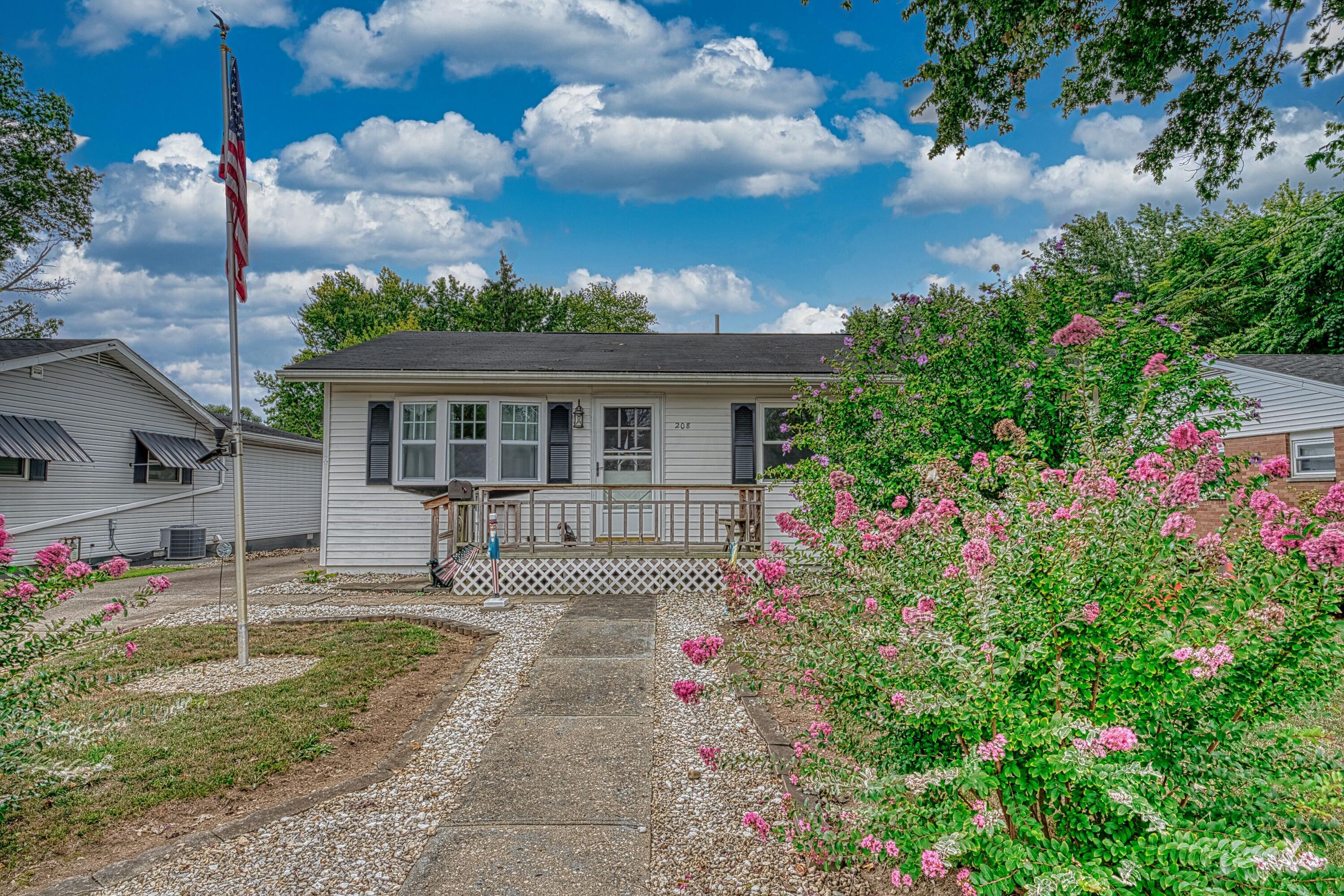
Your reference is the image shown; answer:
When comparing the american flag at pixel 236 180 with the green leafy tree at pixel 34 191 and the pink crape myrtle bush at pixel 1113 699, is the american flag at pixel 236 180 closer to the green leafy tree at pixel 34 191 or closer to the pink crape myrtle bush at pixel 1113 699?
the pink crape myrtle bush at pixel 1113 699

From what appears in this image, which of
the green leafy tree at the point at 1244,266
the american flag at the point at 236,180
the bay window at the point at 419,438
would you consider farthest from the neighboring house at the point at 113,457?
the green leafy tree at the point at 1244,266

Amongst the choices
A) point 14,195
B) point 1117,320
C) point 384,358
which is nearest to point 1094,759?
point 1117,320

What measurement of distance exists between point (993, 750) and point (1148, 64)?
6.93 meters

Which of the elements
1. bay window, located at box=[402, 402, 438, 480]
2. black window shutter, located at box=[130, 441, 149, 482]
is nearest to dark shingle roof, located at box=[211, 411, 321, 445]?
black window shutter, located at box=[130, 441, 149, 482]

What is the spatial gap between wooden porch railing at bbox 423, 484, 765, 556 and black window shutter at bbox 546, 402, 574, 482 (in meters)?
0.29

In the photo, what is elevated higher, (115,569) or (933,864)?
(115,569)

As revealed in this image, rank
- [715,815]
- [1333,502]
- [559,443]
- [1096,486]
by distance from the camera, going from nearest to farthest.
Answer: [1333,502] < [1096,486] < [715,815] < [559,443]

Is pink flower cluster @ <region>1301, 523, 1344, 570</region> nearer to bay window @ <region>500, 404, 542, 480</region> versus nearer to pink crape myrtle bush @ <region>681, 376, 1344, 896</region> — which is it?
pink crape myrtle bush @ <region>681, 376, 1344, 896</region>

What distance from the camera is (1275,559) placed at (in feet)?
5.39

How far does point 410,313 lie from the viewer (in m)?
34.4

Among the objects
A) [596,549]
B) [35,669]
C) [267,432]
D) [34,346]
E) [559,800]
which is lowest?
[559,800]

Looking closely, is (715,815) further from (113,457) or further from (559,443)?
(113,457)

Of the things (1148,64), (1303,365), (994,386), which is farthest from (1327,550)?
(1303,365)

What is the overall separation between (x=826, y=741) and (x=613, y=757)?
1.59 meters
